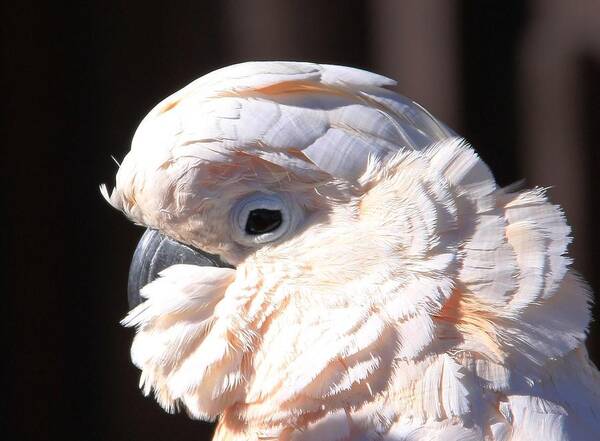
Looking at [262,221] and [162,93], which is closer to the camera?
[262,221]

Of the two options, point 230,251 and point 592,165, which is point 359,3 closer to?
point 592,165

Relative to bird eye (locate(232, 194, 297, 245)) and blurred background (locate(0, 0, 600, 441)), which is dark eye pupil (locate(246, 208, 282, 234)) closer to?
bird eye (locate(232, 194, 297, 245))

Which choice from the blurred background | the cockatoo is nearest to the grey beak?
the cockatoo

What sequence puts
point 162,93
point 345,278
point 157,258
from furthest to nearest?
point 162,93 < point 157,258 < point 345,278

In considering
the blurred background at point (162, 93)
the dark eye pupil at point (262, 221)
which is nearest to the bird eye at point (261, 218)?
the dark eye pupil at point (262, 221)

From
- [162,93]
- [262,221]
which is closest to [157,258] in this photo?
[262,221]

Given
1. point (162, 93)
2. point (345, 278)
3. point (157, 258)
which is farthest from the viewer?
point (162, 93)

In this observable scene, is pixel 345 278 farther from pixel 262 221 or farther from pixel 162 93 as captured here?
pixel 162 93
